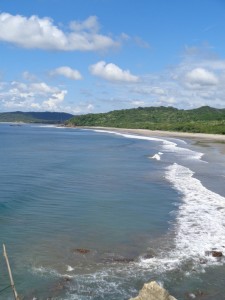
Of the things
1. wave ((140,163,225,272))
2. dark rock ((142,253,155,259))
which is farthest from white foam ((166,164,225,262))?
dark rock ((142,253,155,259))

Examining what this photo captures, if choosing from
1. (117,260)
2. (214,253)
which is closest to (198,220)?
(214,253)

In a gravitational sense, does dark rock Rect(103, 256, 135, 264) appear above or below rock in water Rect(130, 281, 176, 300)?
below

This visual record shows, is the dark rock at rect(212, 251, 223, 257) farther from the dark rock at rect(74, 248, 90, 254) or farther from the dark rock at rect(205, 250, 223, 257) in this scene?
the dark rock at rect(74, 248, 90, 254)

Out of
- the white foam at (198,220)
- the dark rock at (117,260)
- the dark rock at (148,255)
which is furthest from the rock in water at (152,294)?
the white foam at (198,220)

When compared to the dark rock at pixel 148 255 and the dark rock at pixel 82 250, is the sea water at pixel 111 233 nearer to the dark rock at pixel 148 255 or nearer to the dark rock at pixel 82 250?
the dark rock at pixel 148 255

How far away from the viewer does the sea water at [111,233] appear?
14.9 meters

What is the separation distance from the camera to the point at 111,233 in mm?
20875

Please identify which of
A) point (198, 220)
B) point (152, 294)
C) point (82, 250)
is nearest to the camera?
point (152, 294)

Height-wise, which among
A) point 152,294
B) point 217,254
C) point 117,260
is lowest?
point 117,260

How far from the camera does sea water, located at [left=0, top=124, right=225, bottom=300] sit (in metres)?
14.9

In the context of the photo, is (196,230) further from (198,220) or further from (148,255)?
(148,255)

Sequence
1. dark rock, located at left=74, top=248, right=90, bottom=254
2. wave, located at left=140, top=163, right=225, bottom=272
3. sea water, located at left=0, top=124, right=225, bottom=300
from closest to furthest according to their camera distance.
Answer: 1. sea water, located at left=0, top=124, right=225, bottom=300
2. wave, located at left=140, top=163, right=225, bottom=272
3. dark rock, located at left=74, top=248, right=90, bottom=254

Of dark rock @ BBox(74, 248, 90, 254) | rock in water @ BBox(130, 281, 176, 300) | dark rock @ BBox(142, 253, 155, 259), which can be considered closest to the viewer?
rock in water @ BBox(130, 281, 176, 300)

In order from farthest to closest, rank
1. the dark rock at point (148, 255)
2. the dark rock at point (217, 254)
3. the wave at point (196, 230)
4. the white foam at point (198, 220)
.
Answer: the white foam at point (198, 220), the dark rock at point (217, 254), the dark rock at point (148, 255), the wave at point (196, 230)
